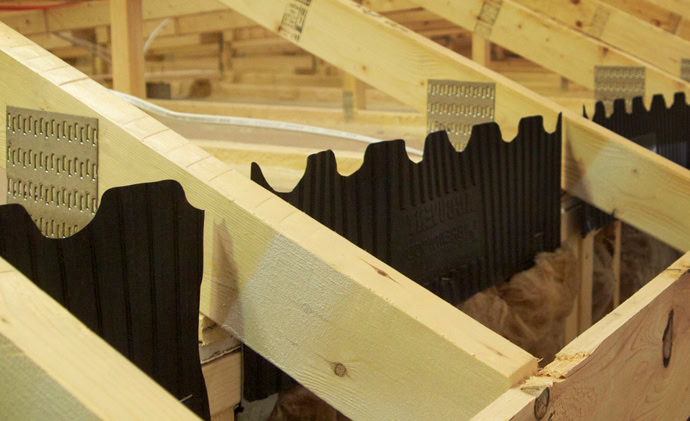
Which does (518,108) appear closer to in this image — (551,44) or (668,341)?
(551,44)

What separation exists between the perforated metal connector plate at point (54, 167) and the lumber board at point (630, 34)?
2264mm

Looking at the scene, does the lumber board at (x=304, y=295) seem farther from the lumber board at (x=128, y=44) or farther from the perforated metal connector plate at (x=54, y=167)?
the lumber board at (x=128, y=44)

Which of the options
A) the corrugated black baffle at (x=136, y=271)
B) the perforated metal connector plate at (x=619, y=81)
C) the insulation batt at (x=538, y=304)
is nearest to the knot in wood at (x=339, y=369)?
the corrugated black baffle at (x=136, y=271)

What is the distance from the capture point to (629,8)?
4145 mm

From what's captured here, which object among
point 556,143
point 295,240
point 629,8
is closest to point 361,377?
point 295,240

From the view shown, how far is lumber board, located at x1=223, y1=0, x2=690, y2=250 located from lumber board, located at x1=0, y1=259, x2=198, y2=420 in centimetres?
139

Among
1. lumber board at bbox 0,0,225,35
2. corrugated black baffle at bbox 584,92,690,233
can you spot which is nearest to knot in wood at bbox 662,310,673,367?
corrugated black baffle at bbox 584,92,690,233

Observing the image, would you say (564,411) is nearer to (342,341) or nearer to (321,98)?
(342,341)

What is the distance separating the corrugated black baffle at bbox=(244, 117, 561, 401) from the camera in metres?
1.29

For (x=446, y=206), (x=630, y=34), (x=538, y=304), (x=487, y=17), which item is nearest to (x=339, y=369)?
(x=446, y=206)

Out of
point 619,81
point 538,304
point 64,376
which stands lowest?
A: point 538,304

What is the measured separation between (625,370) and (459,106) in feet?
3.38

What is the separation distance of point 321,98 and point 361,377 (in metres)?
4.00

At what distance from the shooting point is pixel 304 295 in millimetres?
958
